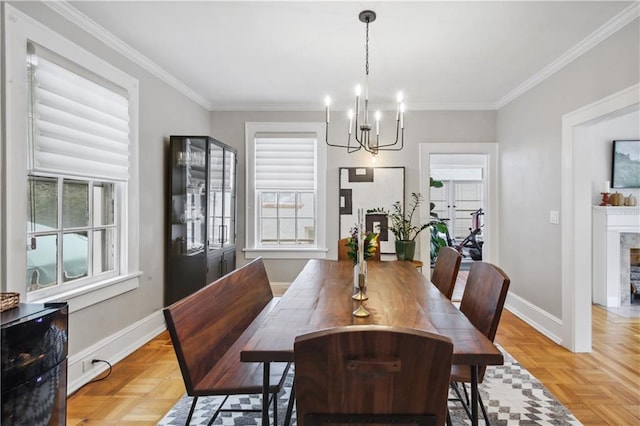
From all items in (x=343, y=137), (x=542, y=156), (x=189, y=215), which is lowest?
(x=189, y=215)

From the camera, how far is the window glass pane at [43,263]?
2066 mm

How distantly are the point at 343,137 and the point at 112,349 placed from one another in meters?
3.35

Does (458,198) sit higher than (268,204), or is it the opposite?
(458,198)

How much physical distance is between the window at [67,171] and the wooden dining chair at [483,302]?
240 cm

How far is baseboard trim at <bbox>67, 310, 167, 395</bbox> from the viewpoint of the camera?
7.54 ft

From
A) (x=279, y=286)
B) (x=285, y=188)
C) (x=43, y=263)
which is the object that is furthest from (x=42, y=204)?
(x=279, y=286)

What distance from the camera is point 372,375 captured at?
2.96ft

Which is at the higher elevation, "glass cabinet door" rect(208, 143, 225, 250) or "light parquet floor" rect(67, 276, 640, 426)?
"glass cabinet door" rect(208, 143, 225, 250)

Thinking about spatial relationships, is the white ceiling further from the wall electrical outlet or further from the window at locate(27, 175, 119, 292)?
the wall electrical outlet

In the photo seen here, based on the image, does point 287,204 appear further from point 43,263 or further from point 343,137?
point 43,263

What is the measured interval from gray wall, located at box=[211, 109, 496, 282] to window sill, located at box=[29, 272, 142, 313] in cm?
176

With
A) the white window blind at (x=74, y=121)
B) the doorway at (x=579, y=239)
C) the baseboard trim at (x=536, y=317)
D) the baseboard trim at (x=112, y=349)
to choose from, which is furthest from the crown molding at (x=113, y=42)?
the baseboard trim at (x=536, y=317)

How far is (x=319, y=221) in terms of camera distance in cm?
452

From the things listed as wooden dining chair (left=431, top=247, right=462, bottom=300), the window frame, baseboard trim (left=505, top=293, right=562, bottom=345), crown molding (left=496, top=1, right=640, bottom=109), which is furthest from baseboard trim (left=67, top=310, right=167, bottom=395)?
crown molding (left=496, top=1, right=640, bottom=109)
